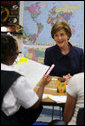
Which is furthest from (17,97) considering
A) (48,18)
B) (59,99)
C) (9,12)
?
(9,12)

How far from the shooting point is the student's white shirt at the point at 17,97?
855 millimetres

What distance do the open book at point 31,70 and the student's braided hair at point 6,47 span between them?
41 cm

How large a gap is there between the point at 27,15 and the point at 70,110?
2.71 metres

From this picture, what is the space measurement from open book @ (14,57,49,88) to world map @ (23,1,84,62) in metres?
1.86

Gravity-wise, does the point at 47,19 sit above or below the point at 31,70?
above

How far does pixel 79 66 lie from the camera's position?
2.10m

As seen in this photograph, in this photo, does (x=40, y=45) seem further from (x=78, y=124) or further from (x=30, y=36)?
(x=78, y=124)

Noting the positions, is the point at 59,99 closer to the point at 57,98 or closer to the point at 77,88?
the point at 57,98

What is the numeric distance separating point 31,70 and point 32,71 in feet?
0.05

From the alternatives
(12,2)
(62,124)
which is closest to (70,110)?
(62,124)

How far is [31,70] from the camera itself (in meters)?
1.40

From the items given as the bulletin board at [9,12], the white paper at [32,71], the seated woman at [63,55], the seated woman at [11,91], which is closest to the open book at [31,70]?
the white paper at [32,71]

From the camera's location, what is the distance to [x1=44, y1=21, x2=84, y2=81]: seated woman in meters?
2.01

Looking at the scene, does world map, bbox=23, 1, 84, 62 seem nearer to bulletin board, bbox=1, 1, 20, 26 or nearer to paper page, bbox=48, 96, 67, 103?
bulletin board, bbox=1, 1, 20, 26
